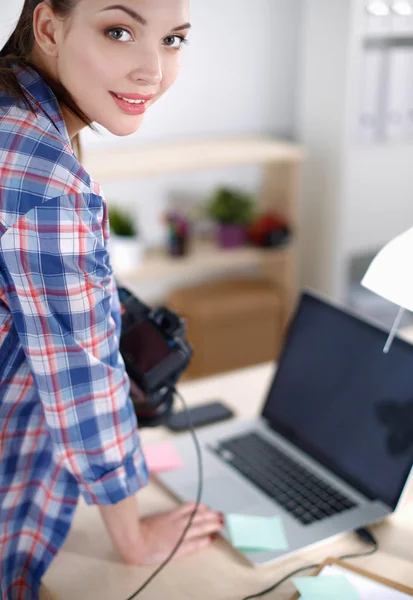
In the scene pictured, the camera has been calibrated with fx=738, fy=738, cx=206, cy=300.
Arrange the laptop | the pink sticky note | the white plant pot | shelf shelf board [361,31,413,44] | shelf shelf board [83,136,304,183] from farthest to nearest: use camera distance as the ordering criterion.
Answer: shelf shelf board [361,31,413,44] < the white plant pot < shelf shelf board [83,136,304,183] < the pink sticky note < the laptop

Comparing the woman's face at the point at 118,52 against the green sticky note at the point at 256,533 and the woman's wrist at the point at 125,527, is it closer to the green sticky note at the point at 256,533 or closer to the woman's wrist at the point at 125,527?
the woman's wrist at the point at 125,527

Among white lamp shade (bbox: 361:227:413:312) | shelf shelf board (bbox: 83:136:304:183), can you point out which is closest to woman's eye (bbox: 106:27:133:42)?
white lamp shade (bbox: 361:227:413:312)

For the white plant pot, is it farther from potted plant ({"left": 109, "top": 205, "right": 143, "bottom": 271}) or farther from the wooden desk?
the wooden desk

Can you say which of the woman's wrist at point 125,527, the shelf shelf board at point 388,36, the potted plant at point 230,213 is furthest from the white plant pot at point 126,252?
the woman's wrist at point 125,527

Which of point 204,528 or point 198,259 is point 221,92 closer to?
point 198,259

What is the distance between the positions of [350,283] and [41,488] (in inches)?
100.0

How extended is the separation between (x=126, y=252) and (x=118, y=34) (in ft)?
6.62

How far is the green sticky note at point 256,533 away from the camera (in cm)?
116

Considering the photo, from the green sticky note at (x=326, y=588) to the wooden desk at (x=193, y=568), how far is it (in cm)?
2

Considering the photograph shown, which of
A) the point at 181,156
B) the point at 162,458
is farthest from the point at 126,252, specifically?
the point at 162,458

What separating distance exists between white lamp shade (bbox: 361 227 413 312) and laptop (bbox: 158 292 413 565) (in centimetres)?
28

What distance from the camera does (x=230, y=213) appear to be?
310cm

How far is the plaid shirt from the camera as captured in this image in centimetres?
90

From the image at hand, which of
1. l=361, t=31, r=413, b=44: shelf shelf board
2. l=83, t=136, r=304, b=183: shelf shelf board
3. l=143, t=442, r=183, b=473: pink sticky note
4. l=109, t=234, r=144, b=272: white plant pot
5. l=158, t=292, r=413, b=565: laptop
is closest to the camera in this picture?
l=158, t=292, r=413, b=565: laptop
